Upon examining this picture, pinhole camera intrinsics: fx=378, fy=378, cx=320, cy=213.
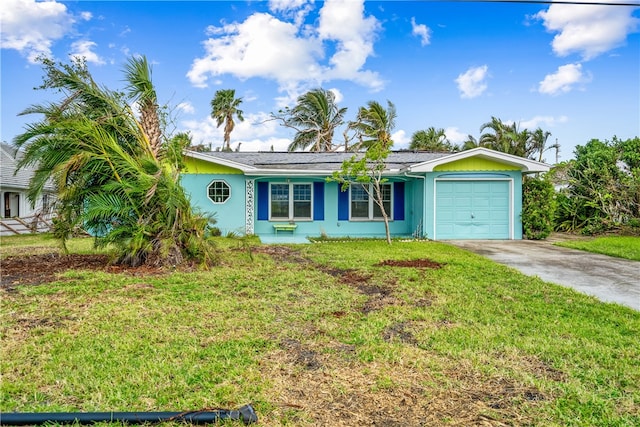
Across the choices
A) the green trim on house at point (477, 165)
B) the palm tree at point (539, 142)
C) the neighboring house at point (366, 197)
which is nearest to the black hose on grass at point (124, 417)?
the neighboring house at point (366, 197)

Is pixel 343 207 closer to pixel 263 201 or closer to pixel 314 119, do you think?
pixel 263 201

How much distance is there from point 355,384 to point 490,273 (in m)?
5.08

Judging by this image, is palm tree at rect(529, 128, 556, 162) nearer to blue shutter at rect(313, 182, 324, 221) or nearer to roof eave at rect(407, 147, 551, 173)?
roof eave at rect(407, 147, 551, 173)

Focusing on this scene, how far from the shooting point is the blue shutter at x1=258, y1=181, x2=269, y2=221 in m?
14.1

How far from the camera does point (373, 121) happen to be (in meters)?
27.8

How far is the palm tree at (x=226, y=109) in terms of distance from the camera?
115 ft

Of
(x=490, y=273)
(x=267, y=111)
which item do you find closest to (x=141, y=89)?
(x=490, y=273)

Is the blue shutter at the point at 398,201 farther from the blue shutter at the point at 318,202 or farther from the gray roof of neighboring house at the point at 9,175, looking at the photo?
the gray roof of neighboring house at the point at 9,175

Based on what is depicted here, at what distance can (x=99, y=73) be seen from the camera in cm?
741

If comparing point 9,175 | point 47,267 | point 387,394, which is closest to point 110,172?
point 47,267

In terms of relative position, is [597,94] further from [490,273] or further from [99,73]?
[99,73]

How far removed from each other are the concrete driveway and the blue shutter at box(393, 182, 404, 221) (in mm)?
3252

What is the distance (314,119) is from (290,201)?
17.0 m

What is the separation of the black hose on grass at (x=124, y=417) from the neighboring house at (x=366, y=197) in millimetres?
10374
